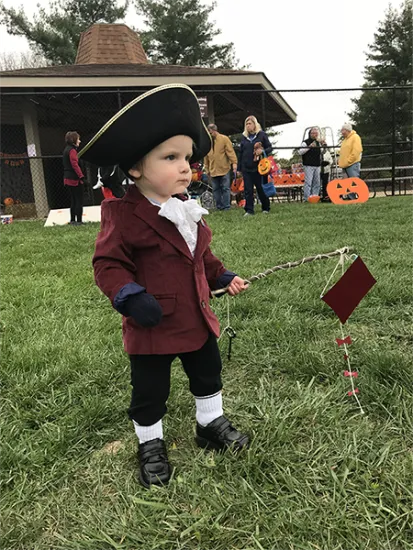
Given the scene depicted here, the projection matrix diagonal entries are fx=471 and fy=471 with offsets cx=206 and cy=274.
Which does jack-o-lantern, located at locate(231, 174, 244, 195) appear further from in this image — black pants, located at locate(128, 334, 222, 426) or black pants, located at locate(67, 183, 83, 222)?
black pants, located at locate(128, 334, 222, 426)

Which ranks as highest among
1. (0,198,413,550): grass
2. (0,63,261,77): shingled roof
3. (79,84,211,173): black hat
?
(0,63,261,77): shingled roof

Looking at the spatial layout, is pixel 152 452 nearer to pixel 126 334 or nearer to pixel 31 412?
pixel 126 334

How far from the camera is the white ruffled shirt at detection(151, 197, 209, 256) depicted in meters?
1.46

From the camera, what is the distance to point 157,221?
1472mm

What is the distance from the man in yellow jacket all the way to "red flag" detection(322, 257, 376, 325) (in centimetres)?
812

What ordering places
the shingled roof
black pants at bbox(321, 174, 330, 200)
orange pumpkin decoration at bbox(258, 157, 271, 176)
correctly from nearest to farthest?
orange pumpkin decoration at bbox(258, 157, 271, 176) < black pants at bbox(321, 174, 330, 200) < the shingled roof

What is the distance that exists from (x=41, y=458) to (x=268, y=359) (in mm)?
1129

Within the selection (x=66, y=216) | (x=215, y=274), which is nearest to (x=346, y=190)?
(x=66, y=216)

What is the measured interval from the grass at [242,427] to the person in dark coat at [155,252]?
16 cm

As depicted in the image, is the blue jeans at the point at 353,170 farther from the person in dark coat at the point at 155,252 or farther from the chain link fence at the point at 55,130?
the person in dark coat at the point at 155,252

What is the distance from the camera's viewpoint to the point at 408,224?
565 cm

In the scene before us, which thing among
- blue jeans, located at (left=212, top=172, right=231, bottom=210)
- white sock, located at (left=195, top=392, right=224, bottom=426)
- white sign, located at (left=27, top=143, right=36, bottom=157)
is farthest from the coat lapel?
white sign, located at (left=27, top=143, right=36, bottom=157)

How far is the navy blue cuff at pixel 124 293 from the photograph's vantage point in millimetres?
1347

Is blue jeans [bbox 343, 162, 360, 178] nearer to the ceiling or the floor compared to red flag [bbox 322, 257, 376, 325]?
nearer to the ceiling
